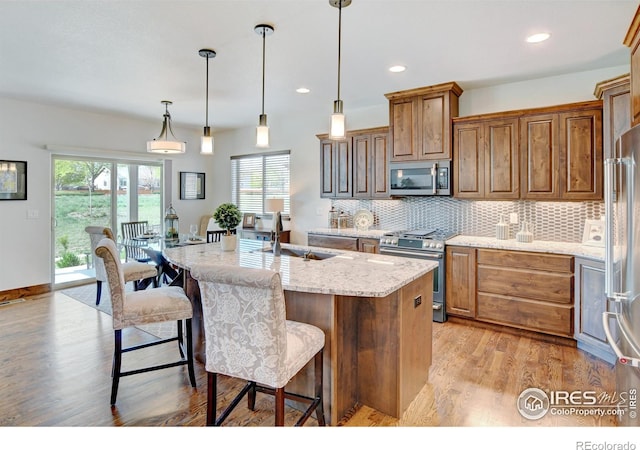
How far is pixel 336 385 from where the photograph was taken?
2.11 meters

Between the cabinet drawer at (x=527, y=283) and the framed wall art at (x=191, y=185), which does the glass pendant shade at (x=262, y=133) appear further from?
the framed wall art at (x=191, y=185)

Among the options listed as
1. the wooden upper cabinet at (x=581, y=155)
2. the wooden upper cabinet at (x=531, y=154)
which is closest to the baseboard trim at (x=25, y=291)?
the wooden upper cabinet at (x=531, y=154)

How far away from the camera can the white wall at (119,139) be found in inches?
156

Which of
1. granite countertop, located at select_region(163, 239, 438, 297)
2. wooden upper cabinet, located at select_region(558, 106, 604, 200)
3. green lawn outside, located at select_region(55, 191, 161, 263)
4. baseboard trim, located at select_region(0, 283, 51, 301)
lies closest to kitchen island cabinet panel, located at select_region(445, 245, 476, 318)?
wooden upper cabinet, located at select_region(558, 106, 604, 200)

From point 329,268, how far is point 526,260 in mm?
2225

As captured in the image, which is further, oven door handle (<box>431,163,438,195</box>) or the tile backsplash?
oven door handle (<box>431,163,438,195</box>)

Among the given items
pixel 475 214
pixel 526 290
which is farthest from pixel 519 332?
pixel 475 214

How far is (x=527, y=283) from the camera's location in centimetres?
349

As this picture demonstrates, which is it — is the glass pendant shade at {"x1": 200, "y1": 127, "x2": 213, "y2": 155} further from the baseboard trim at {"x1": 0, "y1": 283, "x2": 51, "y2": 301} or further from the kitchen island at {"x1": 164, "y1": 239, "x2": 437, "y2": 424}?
the baseboard trim at {"x1": 0, "y1": 283, "x2": 51, "y2": 301}

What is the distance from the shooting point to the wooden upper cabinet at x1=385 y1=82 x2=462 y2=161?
160 inches

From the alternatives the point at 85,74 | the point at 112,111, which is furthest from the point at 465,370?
the point at 112,111

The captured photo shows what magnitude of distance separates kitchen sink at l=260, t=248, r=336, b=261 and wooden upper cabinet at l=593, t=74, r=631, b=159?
2.53 m

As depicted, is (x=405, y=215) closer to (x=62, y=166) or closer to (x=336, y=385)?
(x=336, y=385)

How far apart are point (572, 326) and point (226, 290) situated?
3.21 m
